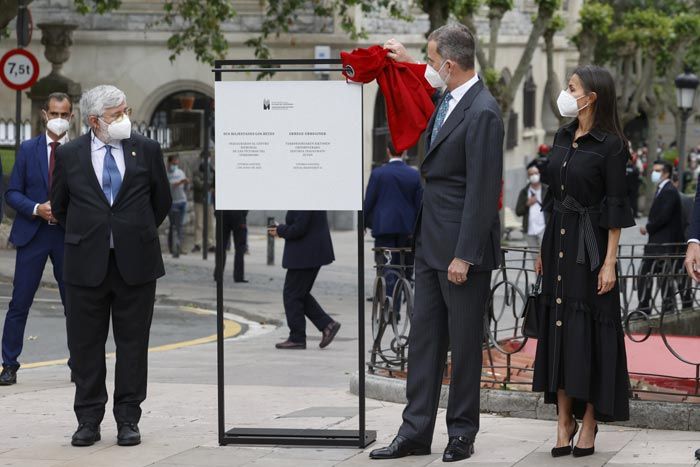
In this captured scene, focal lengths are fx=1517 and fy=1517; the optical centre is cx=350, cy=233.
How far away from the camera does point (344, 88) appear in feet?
23.8

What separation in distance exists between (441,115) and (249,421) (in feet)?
7.35

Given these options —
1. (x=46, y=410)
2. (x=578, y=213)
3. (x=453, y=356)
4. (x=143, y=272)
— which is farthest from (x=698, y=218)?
(x=46, y=410)

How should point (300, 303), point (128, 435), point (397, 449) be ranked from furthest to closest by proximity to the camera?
point (300, 303), point (128, 435), point (397, 449)

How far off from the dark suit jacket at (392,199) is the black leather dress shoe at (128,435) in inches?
303

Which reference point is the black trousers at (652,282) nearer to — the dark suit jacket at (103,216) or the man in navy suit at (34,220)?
the dark suit jacket at (103,216)

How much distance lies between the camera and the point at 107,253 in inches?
299

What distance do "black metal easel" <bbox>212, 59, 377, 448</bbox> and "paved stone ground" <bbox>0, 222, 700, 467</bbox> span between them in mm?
70

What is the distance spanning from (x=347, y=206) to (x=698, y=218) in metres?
1.70

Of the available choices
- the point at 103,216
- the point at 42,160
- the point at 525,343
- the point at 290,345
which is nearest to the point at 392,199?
the point at 290,345

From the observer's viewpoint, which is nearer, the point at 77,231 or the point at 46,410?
the point at 77,231

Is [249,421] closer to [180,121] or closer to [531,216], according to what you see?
[531,216]

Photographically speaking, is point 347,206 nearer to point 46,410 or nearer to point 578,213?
point 578,213

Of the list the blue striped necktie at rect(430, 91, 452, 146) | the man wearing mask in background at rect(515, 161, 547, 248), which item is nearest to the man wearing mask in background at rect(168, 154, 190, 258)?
the man wearing mask in background at rect(515, 161, 547, 248)

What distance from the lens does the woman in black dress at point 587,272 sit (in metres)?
7.08
